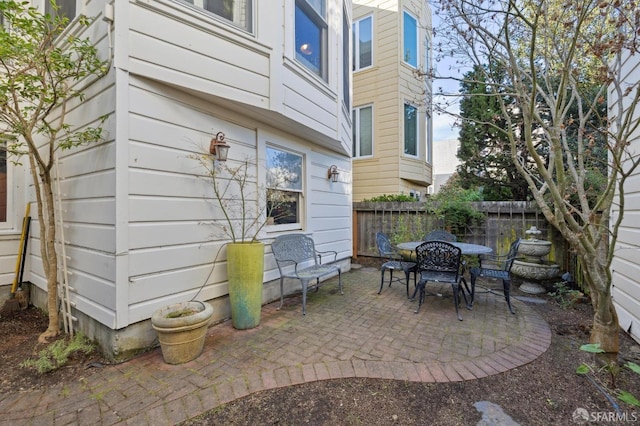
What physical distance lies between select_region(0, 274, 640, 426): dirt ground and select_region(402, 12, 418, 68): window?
28.0 feet

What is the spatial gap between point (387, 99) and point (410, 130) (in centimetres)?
122

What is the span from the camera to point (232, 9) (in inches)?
139

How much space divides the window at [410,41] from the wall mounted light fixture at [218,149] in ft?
23.9

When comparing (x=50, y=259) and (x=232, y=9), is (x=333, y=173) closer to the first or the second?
(x=232, y=9)

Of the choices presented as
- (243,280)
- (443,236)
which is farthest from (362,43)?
(243,280)

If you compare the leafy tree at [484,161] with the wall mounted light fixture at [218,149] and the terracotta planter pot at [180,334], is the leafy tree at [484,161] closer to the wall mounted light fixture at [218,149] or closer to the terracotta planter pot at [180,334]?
the wall mounted light fixture at [218,149]

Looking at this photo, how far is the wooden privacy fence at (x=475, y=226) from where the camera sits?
540 centimetres

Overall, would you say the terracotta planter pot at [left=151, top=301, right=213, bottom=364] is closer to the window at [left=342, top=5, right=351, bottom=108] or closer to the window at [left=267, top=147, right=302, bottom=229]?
the window at [left=267, top=147, right=302, bottom=229]

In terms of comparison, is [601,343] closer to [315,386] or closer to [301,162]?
[315,386]

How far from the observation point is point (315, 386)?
7.64 feet

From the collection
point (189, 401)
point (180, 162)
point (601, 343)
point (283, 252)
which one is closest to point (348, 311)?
point (283, 252)

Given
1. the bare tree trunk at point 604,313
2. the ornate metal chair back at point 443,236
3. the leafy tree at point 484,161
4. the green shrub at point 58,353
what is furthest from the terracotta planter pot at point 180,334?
the leafy tree at point 484,161

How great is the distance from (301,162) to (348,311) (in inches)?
105

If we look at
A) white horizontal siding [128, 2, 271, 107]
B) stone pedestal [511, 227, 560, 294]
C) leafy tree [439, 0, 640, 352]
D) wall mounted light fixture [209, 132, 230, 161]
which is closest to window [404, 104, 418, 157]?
leafy tree [439, 0, 640, 352]
